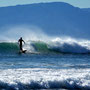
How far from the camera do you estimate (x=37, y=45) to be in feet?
151

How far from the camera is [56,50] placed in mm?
44281

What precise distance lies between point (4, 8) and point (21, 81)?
230ft

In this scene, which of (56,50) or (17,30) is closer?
(56,50)

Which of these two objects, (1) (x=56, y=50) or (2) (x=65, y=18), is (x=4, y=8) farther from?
(1) (x=56, y=50)

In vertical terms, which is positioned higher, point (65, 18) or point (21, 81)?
point (65, 18)

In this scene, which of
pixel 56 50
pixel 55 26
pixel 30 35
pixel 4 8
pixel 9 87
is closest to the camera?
pixel 9 87

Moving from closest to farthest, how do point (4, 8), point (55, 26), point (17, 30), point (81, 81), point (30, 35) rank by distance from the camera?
point (81, 81) → point (30, 35) → point (17, 30) → point (4, 8) → point (55, 26)

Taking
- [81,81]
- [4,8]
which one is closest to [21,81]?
[81,81]

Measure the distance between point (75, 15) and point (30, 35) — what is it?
2436 centimetres

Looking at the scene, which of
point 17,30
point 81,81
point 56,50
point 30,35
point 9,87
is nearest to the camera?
point 9,87

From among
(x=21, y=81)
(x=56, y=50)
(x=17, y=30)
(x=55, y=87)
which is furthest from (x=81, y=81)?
(x=17, y=30)

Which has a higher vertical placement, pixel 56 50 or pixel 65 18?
pixel 65 18

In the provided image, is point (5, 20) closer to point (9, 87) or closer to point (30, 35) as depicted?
point (30, 35)

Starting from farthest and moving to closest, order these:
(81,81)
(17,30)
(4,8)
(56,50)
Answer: (4,8)
(17,30)
(56,50)
(81,81)
